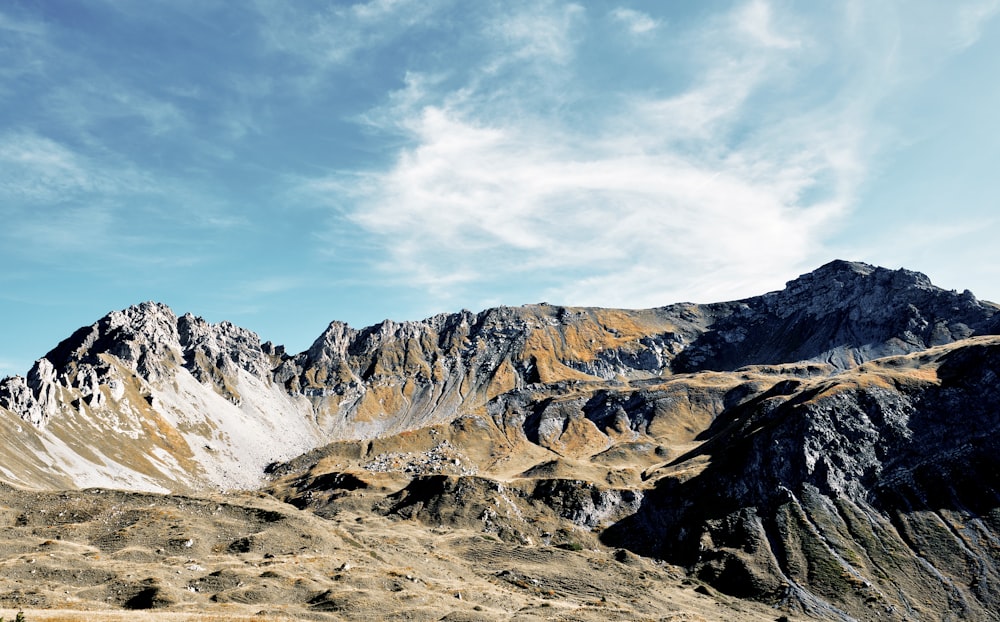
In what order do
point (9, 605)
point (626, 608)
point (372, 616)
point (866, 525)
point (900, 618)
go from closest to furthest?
point (9, 605) < point (372, 616) < point (626, 608) < point (900, 618) < point (866, 525)

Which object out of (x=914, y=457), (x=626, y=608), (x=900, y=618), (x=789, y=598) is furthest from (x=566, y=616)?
(x=914, y=457)

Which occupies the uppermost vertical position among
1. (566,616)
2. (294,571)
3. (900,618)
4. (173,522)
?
(173,522)

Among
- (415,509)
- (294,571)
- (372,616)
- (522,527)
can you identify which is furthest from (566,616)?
(415,509)

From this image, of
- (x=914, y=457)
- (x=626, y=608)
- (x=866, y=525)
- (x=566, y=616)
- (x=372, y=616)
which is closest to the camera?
(x=372, y=616)

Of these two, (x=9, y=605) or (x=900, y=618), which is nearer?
(x=9, y=605)

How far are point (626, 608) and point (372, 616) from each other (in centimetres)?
4292

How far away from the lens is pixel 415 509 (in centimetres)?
16875

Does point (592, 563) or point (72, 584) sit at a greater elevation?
point (72, 584)

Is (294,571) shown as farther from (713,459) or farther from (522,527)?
(713,459)

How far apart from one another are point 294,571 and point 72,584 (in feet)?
85.7

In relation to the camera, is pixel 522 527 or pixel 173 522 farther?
pixel 522 527

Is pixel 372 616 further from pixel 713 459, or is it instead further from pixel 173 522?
pixel 713 459

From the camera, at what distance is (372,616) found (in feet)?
252

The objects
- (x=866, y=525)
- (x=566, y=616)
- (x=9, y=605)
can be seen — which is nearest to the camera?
(x=9, y=605)
